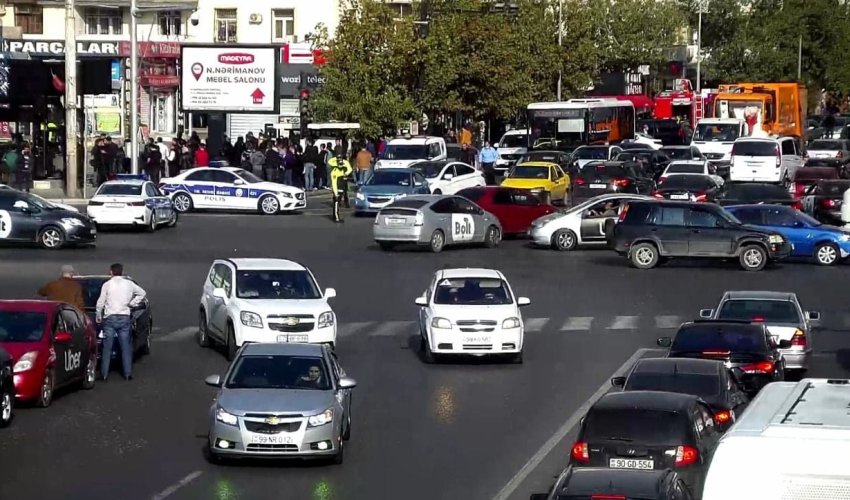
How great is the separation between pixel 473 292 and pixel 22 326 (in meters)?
7.50

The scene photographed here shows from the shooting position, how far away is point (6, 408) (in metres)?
18.3

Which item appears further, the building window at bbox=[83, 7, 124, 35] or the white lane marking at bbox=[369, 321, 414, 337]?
the building window at bbox=[83, 7, 124, 35]

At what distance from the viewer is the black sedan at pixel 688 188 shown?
45688 mm

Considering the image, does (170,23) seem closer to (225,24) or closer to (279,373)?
(225,24)

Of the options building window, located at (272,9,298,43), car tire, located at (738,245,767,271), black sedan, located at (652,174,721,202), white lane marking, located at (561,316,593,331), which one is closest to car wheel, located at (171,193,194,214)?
black sedan, located at (652,174,721,202)

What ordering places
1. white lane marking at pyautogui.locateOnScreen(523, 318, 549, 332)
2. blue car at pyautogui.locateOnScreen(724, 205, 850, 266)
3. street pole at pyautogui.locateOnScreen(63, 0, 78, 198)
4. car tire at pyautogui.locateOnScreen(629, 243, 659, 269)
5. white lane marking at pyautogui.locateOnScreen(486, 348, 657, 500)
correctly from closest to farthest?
white lane marking at pyautogui.locateOnScreen(486, 348, 657, 500) < white lane marking at pyautogui.locateOnScreen(523, 318, 549, 332) < car tire at pyautogui.locateOnScreen(629, 243, 659, 269) < blue car at pyautogui.locateOnScreen(724, 205, 850, 266) < street pole at pyautogui.locateOnScreen(63, 0, 78, 198)

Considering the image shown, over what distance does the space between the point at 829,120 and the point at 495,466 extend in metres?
79.5

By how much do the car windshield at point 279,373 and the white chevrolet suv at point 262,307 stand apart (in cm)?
474

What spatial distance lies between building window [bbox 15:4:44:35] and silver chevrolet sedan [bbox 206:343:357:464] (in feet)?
211

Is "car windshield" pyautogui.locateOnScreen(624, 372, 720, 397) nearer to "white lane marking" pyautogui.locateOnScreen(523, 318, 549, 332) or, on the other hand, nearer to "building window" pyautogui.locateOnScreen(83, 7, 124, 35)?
"white lane marking" pyautogui.locateOnScreen(523, 318, 549, 332)

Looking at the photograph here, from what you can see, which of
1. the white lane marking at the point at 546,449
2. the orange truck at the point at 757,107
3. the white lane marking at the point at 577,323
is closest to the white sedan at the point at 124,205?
the white lane marking at the point at 577,323

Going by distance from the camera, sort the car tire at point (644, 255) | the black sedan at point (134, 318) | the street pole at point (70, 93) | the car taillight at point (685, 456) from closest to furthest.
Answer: the car taillight at point (685, 456)
the black sedan at point (134, 318)
the car tire at point (644, 255)
the street pole at point (70, 93)

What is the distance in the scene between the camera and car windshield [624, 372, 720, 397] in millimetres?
17125

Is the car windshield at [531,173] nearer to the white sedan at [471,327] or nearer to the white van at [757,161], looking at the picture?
the white van at [757,161]
